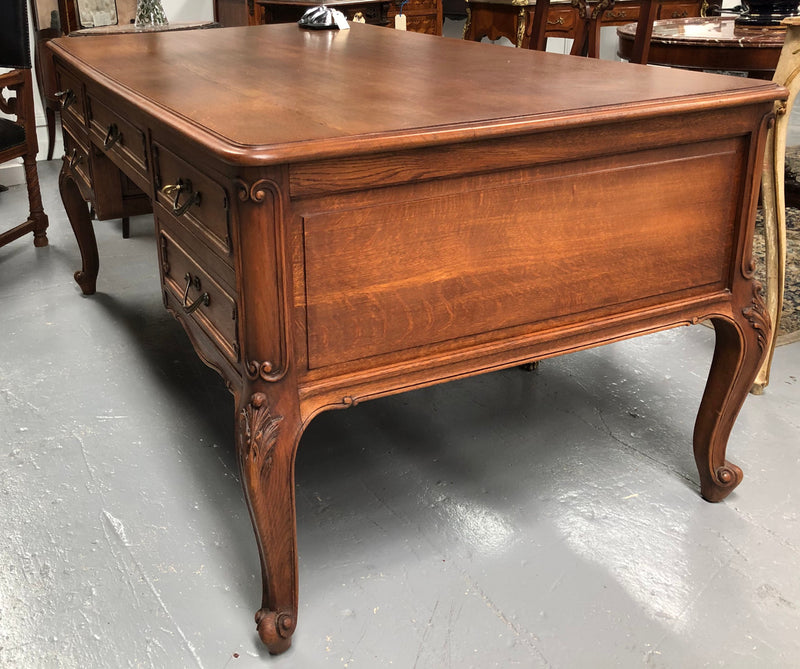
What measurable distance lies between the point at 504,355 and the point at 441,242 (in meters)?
0.26

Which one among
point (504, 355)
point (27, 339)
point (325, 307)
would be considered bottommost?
point (27, 339)

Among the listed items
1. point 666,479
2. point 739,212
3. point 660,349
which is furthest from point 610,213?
point 660,349

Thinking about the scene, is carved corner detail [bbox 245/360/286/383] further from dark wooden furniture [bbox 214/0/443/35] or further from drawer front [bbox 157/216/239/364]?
dark wooden furniture [bbox 214/0/443/35]

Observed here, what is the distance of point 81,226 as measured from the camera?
2865 millimetres

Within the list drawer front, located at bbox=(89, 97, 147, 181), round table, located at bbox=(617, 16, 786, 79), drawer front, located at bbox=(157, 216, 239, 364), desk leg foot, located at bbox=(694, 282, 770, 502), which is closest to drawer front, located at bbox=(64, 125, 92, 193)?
drawer front, located at bbox=(89, 97, 147, 181)

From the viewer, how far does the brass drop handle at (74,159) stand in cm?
254

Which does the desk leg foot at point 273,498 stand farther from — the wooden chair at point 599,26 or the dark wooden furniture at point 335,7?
the dark wooden furniture at point 335,7

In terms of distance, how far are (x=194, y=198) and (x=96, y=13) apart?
3.72 metres

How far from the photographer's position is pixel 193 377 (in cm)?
246

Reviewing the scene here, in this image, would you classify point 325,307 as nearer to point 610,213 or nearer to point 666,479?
point 610,213

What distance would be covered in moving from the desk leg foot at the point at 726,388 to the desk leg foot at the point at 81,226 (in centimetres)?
197

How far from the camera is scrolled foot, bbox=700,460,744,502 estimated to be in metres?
1.85

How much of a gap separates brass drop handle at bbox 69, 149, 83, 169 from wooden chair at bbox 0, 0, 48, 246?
663 millimetres

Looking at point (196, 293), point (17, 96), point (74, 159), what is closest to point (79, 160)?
point (74, 159)
